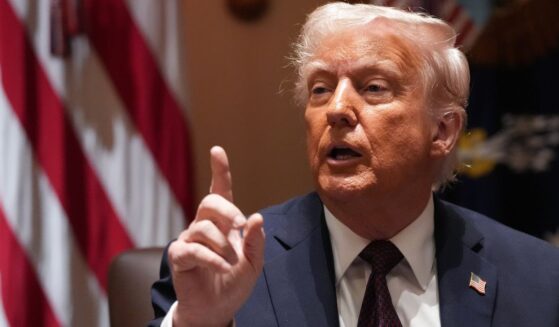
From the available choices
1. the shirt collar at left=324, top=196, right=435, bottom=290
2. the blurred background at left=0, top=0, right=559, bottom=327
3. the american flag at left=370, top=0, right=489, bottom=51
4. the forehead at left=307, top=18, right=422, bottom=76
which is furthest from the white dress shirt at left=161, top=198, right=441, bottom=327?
the american flag at left=370, top=0, right=489, bottom=51

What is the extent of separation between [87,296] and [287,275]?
1072 millimetres

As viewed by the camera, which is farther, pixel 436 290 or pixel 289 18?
pixel 289 18

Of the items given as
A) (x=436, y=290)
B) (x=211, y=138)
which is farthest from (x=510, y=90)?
(x=436, y=290)

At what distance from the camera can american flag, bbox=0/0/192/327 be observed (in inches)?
114

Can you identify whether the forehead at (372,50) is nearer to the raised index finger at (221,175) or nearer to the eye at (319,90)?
the eye at (319,90)

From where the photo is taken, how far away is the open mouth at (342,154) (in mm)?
2117

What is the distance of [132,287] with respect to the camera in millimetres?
2432

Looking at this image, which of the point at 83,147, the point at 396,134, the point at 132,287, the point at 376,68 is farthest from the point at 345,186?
the point at 83,147

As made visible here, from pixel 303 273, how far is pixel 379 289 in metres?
0.19

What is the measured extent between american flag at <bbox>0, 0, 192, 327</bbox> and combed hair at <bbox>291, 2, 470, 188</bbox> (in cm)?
93

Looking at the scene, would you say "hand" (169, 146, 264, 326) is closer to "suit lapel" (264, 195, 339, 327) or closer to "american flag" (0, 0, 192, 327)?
"suit lapel" (264, 195, 339, 327)

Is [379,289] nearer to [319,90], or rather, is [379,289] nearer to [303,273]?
[303,273]

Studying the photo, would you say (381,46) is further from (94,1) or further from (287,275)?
(94,1)

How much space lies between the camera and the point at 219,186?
1.75 m
